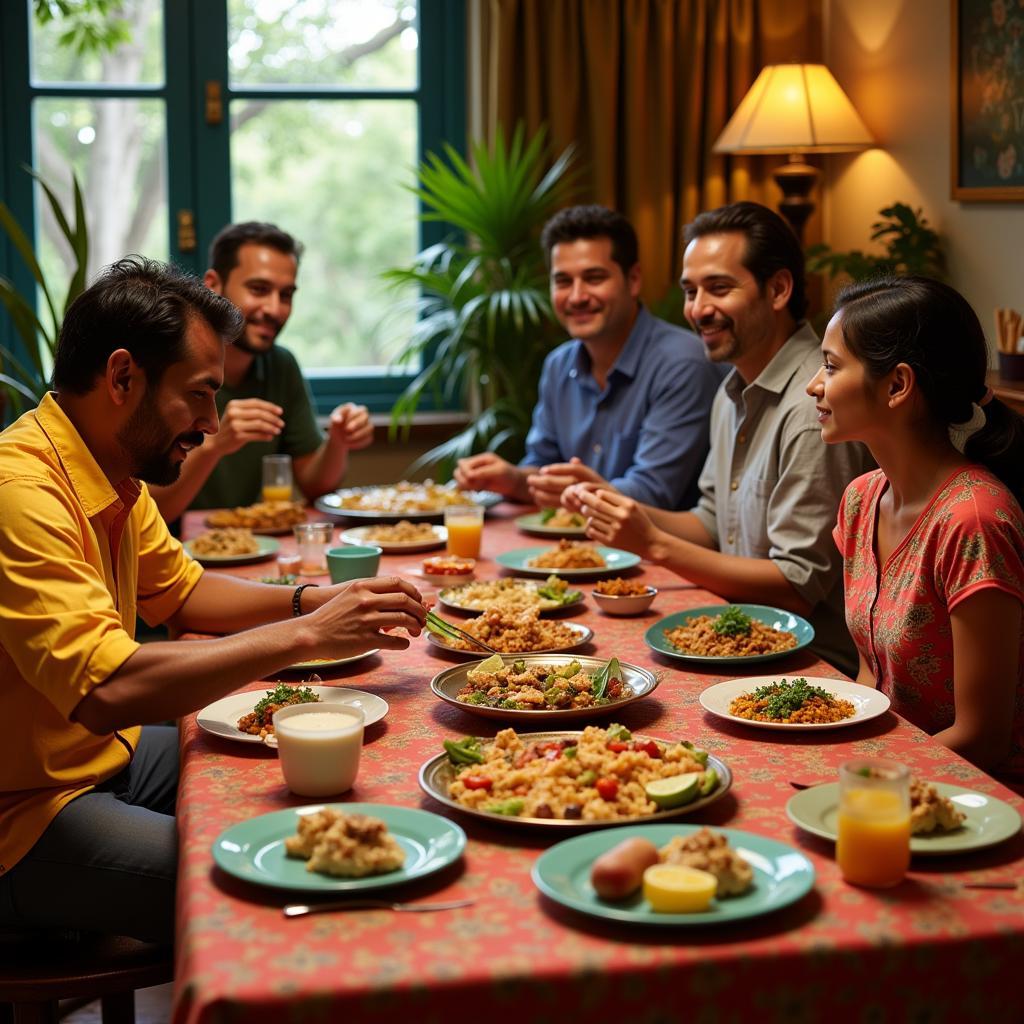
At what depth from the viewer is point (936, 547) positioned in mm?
1947

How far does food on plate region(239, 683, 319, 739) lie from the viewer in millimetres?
1705

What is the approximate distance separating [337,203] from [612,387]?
1.93 metres

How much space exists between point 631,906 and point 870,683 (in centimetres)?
110

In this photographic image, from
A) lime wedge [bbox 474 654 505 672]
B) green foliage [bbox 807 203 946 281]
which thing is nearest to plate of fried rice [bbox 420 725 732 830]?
lime wedge [bbox 474 654 505 672]

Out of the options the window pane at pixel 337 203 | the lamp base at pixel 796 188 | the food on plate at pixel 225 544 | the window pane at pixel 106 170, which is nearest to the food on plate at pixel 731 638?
the food on plate at pixel 225 544

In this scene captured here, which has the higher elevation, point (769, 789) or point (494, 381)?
point (494, 381)

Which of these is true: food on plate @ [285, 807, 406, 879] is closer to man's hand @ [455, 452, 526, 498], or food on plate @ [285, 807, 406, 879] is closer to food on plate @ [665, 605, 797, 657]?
food on plate @ [665, 605, 797, 657]

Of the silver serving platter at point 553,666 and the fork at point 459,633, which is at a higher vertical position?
the fork at point 459,633

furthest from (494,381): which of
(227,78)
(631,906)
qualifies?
(631,906)

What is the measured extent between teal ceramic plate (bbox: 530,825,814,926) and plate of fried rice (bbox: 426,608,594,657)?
72cm

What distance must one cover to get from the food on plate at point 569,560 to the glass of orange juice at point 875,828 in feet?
4.75

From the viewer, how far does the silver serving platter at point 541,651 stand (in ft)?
6.70

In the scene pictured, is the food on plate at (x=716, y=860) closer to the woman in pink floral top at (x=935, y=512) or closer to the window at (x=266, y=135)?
the woman in pink floral top at (x=935, y=512)

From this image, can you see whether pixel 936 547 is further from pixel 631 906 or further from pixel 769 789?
pixel 631 906
